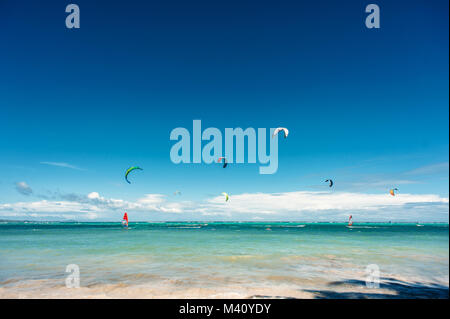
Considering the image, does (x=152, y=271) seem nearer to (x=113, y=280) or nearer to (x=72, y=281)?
(x=113, y=280)

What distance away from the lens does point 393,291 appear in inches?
364

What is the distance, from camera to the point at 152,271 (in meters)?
12.8

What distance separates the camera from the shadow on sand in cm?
855

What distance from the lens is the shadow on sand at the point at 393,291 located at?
28.1 ft

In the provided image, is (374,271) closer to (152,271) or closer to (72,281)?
(152,271)
